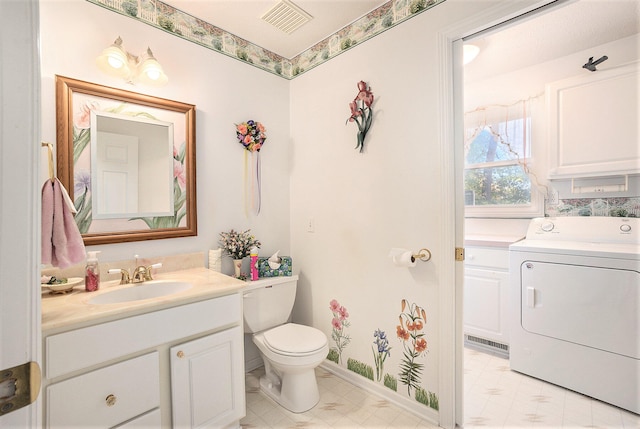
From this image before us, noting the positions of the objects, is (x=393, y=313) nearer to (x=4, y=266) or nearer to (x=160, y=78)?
(x=4, y=266)

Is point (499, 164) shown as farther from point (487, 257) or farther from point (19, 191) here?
point (19, 191)

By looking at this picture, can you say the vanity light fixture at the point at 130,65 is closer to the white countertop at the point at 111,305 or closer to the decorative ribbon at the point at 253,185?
the decorative ribbon at the point at 253,185

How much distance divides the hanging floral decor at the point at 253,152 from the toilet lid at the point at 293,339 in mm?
915

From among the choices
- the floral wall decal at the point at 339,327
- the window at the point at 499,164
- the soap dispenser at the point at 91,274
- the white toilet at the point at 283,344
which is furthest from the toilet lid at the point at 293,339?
the window at the point at 499,164

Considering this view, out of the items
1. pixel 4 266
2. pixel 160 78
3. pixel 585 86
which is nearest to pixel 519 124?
pixel 585 86

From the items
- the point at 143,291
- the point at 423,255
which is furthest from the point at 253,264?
the point at 423,255

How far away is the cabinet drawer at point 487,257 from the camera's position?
2447 millimetres

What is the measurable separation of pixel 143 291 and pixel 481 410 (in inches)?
84.2

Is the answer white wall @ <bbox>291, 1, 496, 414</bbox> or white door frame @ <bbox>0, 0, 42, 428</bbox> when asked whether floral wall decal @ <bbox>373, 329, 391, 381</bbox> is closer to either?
white wall @ <bbox>291, 1, 496, 414</bbox>

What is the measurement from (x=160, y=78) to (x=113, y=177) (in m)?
0.64

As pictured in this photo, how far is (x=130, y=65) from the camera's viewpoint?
5.55 feet

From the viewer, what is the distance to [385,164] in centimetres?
192

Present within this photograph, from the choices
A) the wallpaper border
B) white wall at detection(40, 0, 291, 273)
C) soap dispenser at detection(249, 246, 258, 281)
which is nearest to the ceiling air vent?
the wallpaper border

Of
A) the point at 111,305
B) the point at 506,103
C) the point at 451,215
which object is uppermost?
the point at 506,103
